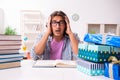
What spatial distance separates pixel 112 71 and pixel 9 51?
1.94ft

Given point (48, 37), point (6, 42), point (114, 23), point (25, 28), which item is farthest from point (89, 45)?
point (114, 23)

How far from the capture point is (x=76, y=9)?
13.6ft

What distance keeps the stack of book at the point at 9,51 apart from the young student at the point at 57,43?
0.60m

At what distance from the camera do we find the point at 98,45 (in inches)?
39.3

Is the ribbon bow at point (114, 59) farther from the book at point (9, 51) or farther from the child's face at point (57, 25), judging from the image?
the child's face at point (57, 25)

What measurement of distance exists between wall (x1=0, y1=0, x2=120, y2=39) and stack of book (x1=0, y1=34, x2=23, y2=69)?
2.93 metres

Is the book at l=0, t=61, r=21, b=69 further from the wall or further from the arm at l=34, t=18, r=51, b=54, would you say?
the wall

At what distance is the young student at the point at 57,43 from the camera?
1840 mm

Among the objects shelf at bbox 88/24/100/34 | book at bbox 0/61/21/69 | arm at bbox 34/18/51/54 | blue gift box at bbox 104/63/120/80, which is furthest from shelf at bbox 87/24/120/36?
blue gift box at bbox 104/63/120/80

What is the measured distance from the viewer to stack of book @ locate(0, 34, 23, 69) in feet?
3.72

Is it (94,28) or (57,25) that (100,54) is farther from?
(94,28)

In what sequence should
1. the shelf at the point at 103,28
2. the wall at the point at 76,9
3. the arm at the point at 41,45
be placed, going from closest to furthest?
the arm at the point at 41,45
the wall at the point at 76,9
the shelf at the point at 103,28

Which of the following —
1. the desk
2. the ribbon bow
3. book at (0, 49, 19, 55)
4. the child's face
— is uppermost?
the child's face

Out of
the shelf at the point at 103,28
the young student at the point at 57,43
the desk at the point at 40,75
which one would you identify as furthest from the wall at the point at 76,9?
the desk at the point at 40,75
